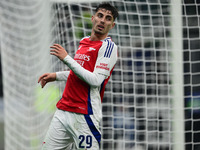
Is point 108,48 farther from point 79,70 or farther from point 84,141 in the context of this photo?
point 84,141

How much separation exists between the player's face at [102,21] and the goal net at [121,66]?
1188 millimetres

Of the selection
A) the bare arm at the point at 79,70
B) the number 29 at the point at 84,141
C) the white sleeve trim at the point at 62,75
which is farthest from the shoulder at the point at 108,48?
the number 29 at the point at 84,141

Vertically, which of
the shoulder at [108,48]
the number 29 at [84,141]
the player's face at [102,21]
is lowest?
the number 29 at [84,141]

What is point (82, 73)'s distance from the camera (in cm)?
232

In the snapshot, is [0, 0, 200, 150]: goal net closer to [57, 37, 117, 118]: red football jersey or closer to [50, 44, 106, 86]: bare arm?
[57, 37, 117, 118]: red football jersey

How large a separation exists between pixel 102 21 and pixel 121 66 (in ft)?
6.88

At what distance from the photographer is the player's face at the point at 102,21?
2502 millimetres

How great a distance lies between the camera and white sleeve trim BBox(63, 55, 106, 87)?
2.31 m

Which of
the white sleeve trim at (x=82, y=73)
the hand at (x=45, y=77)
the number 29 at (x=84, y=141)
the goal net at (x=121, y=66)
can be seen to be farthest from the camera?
the goal net at (x=121, y=66)

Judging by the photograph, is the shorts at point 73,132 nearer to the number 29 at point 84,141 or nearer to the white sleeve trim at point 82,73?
the number 29 at point 84,141

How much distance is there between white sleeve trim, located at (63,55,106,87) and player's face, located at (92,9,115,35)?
36 centimetres

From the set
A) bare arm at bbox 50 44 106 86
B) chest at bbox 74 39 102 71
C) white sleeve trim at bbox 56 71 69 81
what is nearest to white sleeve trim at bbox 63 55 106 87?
bare arm at bbox 50 44 106 86

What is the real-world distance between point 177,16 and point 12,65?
2.74m

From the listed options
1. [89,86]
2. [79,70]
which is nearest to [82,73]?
[79,70]
